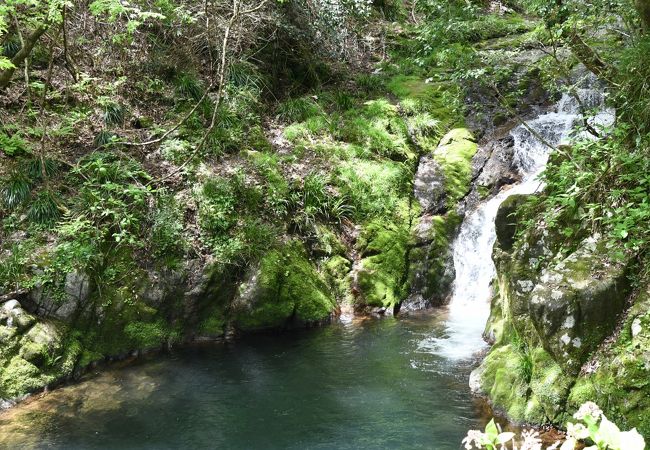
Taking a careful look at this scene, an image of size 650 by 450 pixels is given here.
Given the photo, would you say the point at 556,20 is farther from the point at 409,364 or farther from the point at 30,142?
the point at 30,142

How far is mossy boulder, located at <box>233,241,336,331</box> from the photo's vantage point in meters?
8.01

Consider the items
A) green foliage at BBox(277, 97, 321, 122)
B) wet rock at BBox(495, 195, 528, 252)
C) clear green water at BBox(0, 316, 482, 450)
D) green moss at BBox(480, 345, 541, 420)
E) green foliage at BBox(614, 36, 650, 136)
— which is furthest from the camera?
green foliage at BBox(277, 97, 321, 122)

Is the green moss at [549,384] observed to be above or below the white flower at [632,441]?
below

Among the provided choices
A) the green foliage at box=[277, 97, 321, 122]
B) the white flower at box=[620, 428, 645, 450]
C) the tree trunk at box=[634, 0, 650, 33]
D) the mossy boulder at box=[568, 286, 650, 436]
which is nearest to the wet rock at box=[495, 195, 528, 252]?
the mossy boulder at box=[568, 286, 650, 436]

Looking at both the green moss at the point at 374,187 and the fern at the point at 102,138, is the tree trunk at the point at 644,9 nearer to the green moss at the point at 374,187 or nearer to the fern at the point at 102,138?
the green moss at the point at 374,187

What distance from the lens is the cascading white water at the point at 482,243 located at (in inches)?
292

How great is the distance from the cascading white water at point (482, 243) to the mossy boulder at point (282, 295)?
80.5 inches

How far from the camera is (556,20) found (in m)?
6.94

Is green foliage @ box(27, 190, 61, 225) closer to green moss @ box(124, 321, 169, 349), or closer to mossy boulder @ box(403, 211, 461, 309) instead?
green moss @ box(124, 321, 169, 349)

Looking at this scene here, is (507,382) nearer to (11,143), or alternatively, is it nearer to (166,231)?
(166,231)

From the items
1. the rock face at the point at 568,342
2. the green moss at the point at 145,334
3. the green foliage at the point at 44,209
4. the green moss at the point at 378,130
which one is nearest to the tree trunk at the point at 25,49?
the green foliage at the point at 44,209

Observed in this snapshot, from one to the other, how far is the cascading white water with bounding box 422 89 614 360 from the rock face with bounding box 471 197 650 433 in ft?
4.86

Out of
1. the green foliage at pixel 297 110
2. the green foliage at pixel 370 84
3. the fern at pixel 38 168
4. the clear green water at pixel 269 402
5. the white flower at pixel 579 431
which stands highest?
the green foliage at pixel 370 84

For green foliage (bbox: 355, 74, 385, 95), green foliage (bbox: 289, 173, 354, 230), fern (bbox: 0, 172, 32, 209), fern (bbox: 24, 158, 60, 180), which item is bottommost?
green foliage (bbox: 289, 173, 354, 230)
